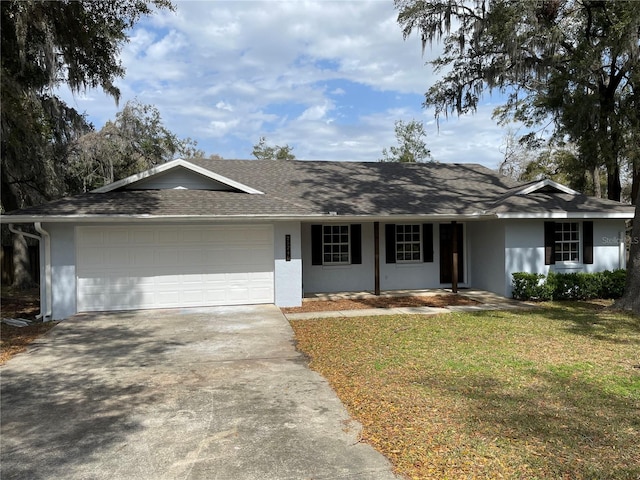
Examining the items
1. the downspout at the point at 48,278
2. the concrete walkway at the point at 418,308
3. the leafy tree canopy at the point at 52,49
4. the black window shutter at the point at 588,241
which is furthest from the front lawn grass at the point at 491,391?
the leafy tree canopy at the point at 52,49

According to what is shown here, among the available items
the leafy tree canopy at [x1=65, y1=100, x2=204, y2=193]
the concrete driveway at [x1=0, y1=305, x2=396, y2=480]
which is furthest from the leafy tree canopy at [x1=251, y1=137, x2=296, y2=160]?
the concrete driveway at [x1=0, y1=305, x2=396, y2=480]

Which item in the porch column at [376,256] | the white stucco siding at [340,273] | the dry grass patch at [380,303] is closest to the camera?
the dry grass patch at [380,303]

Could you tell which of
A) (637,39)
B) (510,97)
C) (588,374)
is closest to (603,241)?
(637,39)

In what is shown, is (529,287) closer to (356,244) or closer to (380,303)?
(380,303)

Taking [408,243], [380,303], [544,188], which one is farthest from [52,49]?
[544,188]

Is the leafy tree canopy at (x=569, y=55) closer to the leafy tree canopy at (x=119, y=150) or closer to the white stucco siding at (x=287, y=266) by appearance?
the white stucco siding at (x=287, y=266)

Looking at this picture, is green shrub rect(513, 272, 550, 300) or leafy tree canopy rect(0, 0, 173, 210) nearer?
leafy tree canopy rect(0, 0, 173, 210)

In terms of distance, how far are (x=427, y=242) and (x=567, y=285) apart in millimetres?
4285

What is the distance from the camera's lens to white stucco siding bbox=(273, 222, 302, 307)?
12109 mm

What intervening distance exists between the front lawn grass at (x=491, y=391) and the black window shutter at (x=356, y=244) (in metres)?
4.73

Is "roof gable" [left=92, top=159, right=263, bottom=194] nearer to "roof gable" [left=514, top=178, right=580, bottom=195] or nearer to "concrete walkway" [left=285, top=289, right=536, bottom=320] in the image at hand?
"concrete walkway" [left=285, top=289, right=536, bottom=320]

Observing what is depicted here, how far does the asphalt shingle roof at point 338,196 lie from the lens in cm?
1154

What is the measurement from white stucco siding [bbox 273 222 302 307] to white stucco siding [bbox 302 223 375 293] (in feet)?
7.45

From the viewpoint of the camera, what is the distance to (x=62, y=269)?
11.1 metres
